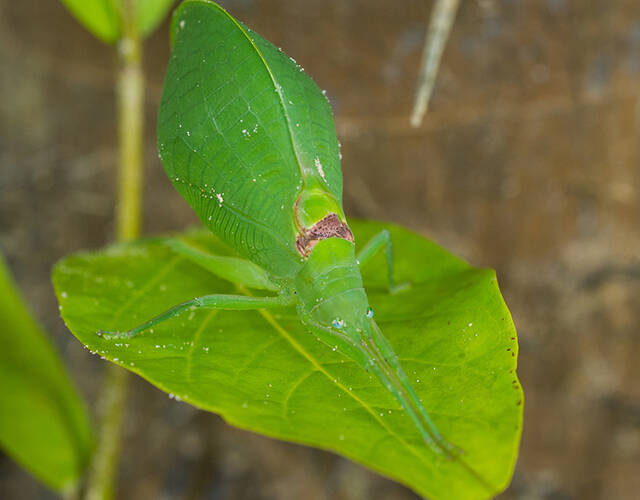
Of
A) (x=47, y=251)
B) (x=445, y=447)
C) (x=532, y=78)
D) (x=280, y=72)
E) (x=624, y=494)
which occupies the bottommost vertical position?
(x=624, y=494)

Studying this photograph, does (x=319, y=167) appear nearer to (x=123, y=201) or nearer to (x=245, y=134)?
(x=245, y=134)

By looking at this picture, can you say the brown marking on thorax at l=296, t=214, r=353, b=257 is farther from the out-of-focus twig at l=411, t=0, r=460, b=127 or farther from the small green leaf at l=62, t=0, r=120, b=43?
the small green leaf at l=62, t=0, r=120, b=43

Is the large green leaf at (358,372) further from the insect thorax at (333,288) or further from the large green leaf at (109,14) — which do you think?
the large green leaf at (109,14)

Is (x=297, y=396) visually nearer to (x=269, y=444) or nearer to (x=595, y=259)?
(x=269, y=444)

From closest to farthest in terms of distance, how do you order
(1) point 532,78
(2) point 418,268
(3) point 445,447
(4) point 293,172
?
(3) point 445,447
(4) point 293,172
(2) point 418,268
(1) point 532,78

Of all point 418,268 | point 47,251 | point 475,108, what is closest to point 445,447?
point 418,268

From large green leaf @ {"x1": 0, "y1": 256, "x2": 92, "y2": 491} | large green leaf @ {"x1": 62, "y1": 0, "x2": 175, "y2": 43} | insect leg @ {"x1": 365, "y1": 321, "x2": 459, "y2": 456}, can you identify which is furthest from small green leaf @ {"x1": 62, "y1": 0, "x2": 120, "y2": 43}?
insect leg @ {"x1": 365, "y1": 321, "x2": 459, "y2": 456}

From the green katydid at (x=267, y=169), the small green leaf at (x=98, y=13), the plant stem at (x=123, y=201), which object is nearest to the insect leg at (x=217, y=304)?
the green katydid at (x=267, y=169)
